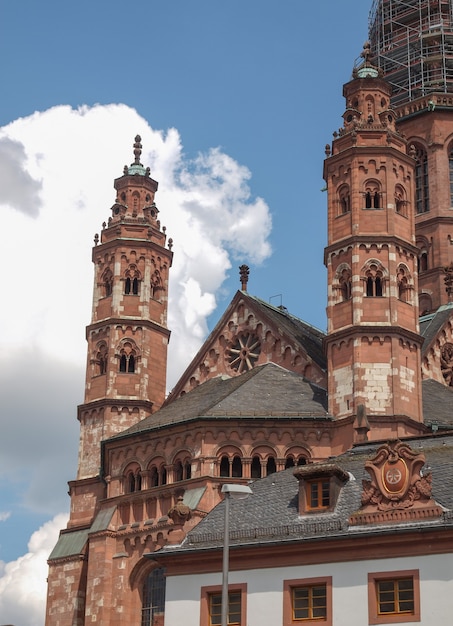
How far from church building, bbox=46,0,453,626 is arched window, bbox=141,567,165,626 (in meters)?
0.09

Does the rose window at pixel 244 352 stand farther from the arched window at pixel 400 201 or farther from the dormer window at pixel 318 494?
the dormer window at pixel 318 494

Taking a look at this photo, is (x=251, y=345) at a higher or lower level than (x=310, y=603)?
higher

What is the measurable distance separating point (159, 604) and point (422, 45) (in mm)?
54718

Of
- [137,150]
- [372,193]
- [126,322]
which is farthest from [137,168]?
[372,193]

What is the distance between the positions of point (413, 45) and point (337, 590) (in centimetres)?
6909

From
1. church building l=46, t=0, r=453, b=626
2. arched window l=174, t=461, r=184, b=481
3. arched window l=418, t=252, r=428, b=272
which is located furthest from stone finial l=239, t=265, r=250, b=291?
arched window l=418, t=252, r=428, b=272

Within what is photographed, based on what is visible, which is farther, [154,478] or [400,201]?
[400,201]

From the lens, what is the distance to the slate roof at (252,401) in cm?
5753

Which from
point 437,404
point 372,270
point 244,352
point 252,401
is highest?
point 372,270

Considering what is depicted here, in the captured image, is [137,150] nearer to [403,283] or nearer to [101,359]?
[101,359]

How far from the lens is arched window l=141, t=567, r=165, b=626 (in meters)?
56.7

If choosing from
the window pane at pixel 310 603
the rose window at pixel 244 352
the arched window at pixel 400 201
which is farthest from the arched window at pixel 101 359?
the window pane at pixel 310 603

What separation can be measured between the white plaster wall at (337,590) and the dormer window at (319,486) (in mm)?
2300

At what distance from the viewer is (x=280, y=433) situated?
57.0m
